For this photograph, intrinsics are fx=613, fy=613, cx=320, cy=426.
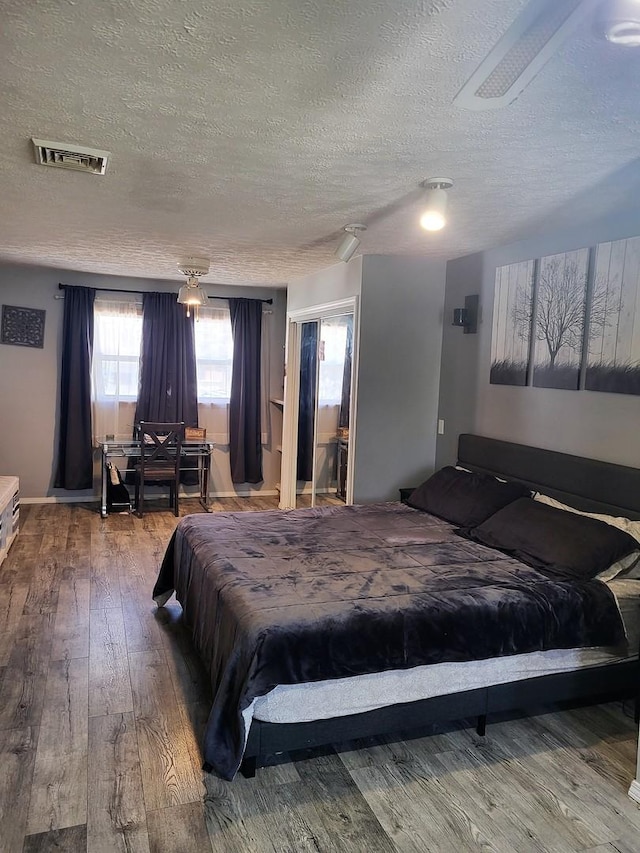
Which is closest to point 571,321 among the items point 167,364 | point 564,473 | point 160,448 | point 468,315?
point 564,473

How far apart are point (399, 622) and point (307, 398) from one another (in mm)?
3557

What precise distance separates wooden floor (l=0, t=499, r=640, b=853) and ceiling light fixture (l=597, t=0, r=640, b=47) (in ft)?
7.60

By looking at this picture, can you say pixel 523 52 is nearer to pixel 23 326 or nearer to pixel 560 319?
pixel 560 319

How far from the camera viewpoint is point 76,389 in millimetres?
6090

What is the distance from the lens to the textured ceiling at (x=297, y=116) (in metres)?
1.48

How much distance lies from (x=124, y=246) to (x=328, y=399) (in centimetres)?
201

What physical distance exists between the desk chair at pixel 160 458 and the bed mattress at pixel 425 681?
3879 millimetres

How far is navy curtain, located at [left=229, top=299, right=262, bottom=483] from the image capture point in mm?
6660

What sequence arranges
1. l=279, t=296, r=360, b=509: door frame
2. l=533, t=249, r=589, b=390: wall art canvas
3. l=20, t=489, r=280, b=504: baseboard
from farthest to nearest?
l=20, t=489, r=280, b=504: baseboard < l=279, t=296, r=360, b=509: door frame < l=533, t=249, r=589, b=390: wall art canvas

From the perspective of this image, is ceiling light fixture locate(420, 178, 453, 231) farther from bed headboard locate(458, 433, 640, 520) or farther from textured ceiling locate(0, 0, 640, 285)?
bed headboard locate(458, 433, 640, 520)

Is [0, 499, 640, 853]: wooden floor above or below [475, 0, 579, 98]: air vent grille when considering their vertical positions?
below

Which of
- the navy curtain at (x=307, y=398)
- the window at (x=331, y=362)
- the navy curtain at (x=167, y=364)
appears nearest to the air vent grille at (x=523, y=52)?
the window at (x=331, y=362)

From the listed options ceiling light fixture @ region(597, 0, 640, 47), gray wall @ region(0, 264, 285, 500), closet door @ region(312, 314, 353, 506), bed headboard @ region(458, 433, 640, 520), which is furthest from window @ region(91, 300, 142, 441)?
ceiling light fixture @ region(597, 0, 640, 47)

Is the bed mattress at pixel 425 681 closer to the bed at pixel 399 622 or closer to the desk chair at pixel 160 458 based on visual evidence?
the bed at pixel 399 622
